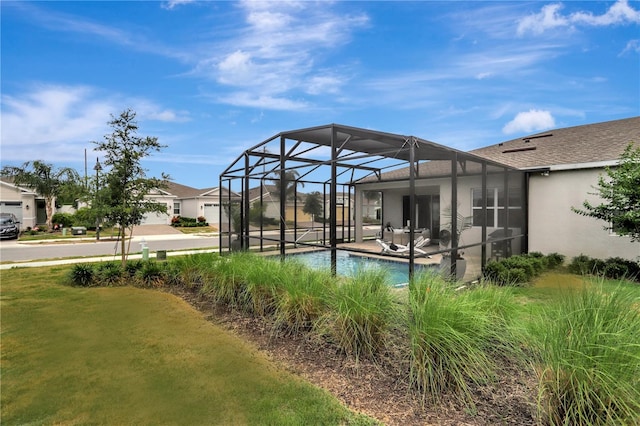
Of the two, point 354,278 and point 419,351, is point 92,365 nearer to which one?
point 354,278

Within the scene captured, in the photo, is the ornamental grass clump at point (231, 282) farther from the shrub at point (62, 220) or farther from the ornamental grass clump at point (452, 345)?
the shrub at point (62, 220)

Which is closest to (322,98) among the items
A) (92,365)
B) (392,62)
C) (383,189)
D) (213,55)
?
(392,62)

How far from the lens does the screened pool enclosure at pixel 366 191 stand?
7.68m

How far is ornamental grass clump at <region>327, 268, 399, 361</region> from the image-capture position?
3.78m

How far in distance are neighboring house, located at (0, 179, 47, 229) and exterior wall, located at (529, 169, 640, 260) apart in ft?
119

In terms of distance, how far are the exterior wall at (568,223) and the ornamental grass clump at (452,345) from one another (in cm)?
891

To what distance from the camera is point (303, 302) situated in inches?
178

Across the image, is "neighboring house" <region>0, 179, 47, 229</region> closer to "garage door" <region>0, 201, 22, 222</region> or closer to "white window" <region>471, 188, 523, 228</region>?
"garage door" <region>0, 201, 22, 222</region>

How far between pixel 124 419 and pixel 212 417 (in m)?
0.77

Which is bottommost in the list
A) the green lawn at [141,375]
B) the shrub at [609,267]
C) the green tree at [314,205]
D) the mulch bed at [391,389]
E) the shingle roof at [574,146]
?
the green lawn at [141,375]

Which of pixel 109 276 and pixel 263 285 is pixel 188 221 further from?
pixel 263 285

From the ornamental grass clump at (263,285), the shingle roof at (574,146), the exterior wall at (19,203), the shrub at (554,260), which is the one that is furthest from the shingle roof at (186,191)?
the shrub at (554,260)

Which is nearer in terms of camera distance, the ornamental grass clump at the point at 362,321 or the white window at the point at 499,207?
the ornamental grass clump at the point at 362,321

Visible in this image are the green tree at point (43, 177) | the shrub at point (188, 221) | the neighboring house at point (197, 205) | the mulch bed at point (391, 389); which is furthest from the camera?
the neighboring house at point (197, 205)
